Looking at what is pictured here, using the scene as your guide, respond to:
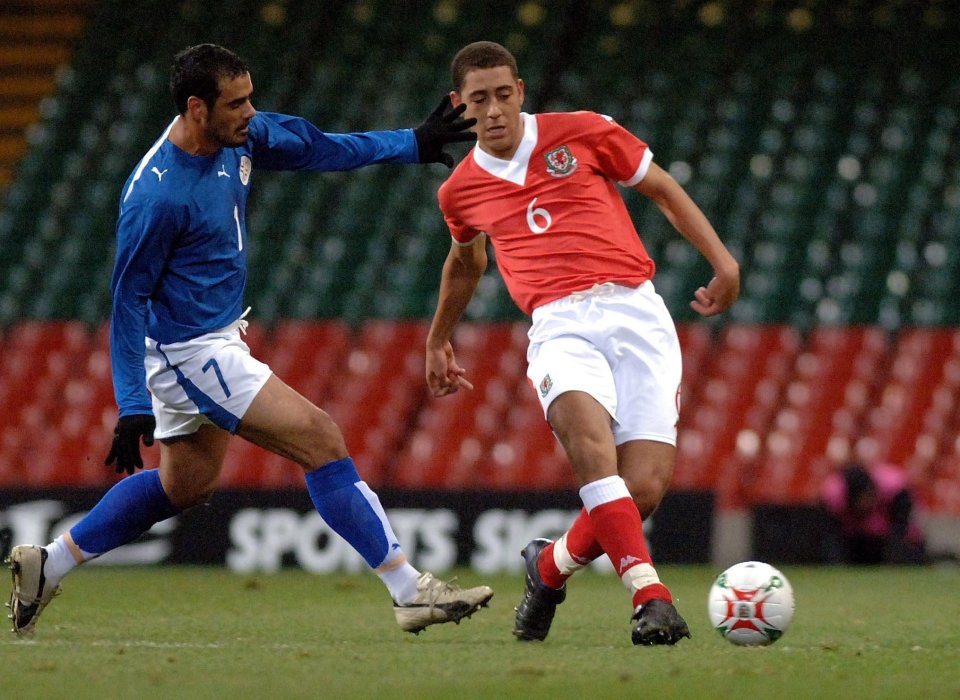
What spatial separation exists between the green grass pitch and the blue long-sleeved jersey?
3.21 feet

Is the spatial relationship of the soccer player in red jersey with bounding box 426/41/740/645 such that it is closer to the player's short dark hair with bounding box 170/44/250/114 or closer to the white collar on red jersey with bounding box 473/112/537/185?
the white collar on red jersey with bounding box 473/112/537/185

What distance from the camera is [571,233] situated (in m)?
5.54

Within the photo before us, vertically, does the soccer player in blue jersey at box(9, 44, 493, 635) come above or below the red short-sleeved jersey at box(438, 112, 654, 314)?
below

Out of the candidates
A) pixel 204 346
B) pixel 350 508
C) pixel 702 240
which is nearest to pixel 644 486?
pixel 702 240

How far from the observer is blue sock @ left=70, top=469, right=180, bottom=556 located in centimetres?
570

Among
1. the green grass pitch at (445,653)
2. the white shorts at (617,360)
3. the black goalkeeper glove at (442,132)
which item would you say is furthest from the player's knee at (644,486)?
the black goalkeeper glove at (442,132)

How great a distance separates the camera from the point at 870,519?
10.8 metres

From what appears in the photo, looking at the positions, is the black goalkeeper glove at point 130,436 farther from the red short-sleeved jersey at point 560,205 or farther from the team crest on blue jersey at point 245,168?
the red short-sleeved jersey at point 560,205

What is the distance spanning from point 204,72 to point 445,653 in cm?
199

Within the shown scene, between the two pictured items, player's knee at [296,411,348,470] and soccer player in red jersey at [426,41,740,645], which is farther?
player's knee at [296,411,348,470]

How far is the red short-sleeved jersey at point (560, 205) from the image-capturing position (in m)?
5.50

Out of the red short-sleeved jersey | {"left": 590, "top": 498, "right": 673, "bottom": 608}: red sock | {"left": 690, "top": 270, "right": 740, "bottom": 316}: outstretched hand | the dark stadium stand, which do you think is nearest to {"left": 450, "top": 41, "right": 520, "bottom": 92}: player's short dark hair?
the red short-sleeved jersey

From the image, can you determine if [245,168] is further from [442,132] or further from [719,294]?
[719,294]

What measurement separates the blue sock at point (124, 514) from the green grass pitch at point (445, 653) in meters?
0.33
